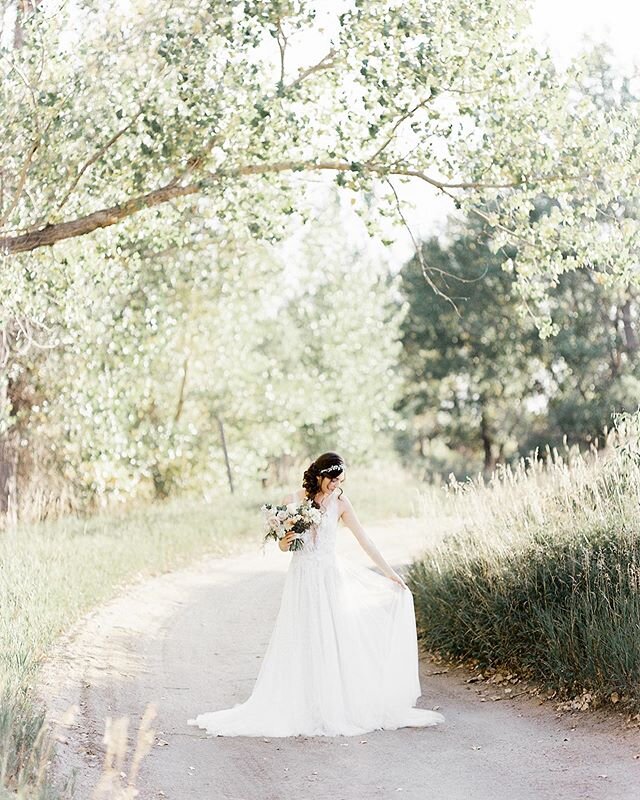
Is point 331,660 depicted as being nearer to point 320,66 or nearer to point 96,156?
point 96,156

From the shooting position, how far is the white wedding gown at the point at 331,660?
766cm

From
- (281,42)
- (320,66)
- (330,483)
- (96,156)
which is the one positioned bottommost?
(330,483)

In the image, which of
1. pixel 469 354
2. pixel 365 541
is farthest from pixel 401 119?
pixel 469 354

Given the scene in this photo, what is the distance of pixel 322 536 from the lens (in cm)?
817

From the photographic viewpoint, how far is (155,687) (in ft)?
29.7

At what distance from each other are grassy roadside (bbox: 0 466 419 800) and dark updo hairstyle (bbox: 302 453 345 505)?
249cm

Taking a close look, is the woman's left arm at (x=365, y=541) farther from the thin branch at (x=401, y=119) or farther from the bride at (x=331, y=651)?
the thin branch at (x=401, y=119)

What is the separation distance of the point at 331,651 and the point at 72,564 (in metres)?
5.56

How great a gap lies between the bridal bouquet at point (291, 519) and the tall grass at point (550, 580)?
7.00ft

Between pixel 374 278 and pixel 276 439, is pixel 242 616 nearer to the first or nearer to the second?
pixel 276 439

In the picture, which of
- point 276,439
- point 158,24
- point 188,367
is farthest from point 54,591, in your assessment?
point 276,439

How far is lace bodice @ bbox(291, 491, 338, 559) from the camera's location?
26.7ft

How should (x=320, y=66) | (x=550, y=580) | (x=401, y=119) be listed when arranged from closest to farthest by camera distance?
(x=550, y=580) < (x=401, y=119) < (x=320, y=66)

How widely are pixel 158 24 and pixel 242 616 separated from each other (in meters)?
6.67
